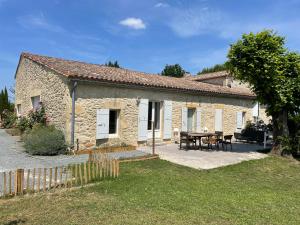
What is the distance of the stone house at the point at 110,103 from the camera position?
1225 cm

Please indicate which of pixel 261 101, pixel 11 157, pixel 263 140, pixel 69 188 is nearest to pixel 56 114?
pixel 11 157

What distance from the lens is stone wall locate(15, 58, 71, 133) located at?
40.9 feet

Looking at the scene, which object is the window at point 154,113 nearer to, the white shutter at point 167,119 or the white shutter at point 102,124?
the white shutter at point 167,119

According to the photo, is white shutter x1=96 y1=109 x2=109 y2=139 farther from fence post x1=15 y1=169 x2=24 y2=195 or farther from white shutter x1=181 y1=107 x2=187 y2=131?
fence post x1=15 y1=169 x2=24 y2=195

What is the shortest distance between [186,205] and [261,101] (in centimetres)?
874

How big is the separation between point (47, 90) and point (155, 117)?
546cm

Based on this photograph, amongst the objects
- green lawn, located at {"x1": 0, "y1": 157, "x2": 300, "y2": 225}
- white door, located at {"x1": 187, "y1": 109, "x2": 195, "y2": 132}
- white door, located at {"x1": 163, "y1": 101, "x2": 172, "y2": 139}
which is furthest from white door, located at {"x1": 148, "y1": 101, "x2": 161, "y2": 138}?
green lawn, located at {"x1": 0, "y1": 157, "x2": 300, "y2": 225}

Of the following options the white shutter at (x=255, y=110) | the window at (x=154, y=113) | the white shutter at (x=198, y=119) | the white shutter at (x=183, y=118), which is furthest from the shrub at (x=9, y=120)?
the white shutter at (x=255, y=110)

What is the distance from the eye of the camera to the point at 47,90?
45.8 ft

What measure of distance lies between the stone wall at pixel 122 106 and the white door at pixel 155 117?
0.44 meters

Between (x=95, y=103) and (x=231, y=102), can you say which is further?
(x=231, y=102)

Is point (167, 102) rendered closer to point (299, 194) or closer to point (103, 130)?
point (103, 130)

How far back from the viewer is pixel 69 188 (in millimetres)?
7125

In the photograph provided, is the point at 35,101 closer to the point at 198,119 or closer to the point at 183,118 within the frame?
the point at 183,118
